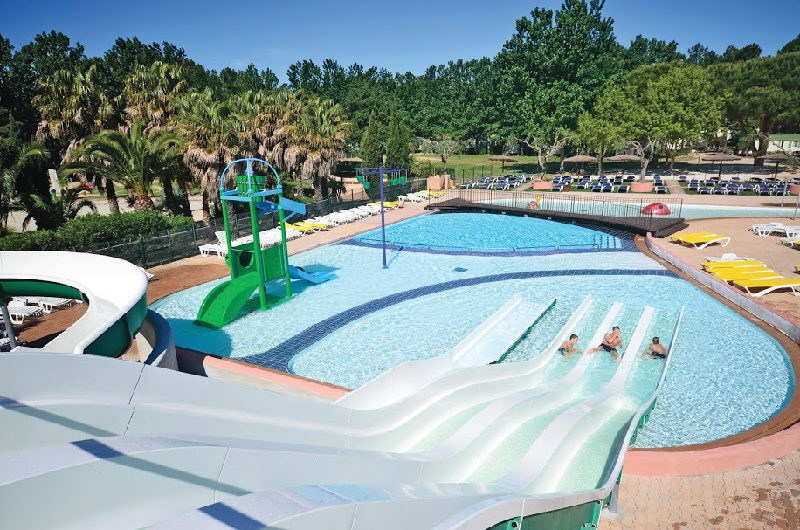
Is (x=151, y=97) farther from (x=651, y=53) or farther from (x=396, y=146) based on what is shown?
(x=651, y=53)

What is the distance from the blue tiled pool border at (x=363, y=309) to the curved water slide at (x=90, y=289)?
13.1ft

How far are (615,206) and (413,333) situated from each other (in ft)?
75.6

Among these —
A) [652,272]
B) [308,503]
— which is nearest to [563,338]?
[652,272]

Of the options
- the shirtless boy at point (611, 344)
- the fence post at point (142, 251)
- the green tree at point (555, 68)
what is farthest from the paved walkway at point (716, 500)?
the green tree at point (555, 68)

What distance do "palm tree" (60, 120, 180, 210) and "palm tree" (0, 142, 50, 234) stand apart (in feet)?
5.11

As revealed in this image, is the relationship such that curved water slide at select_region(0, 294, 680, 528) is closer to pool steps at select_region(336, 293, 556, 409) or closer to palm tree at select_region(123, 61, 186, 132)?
pool steps at select_region(336, 293, 556, 409)

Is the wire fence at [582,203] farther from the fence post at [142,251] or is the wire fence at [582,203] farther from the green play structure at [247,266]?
the fence post at [142,251]

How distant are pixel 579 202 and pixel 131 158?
26367 millimetres

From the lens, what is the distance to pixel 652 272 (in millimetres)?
18312

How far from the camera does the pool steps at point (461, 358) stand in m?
8.39

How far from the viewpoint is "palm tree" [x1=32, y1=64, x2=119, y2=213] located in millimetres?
24828

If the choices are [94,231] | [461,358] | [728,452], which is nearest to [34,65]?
[94,231]

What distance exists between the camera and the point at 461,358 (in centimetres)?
1212

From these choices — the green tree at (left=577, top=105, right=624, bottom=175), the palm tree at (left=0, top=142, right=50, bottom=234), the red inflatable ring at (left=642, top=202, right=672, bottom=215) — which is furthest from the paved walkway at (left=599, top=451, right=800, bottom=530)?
the green tree at (left=577, top=105, right=624, bottom=175)
